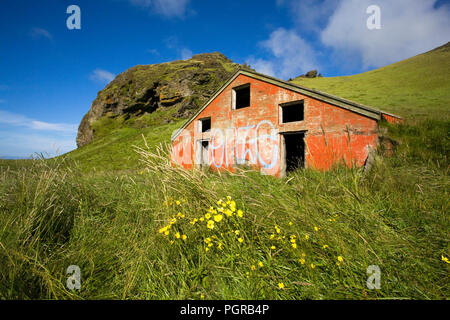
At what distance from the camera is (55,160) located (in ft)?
9.30

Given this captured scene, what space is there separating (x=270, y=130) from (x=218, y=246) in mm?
7496

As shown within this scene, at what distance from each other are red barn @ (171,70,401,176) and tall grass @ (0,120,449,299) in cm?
228

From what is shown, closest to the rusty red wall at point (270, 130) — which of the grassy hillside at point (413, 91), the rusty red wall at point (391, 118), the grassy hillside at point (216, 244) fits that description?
the rusty red wall at point (391, 118)

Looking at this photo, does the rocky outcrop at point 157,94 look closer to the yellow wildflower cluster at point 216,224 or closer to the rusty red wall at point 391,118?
the rusty red wall at point 391,118

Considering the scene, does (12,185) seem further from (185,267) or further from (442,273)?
(442,273)

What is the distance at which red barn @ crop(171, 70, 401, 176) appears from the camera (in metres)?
6.11

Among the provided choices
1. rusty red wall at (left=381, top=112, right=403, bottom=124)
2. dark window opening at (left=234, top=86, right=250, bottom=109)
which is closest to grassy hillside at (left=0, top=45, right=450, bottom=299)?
rusty red wall at (left=381, top=112, right=403, bottom=124)

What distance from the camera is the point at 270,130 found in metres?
8.47

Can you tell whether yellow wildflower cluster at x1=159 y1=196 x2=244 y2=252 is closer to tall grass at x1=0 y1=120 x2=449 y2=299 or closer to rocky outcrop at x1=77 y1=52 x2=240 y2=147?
tall grass at x1=0 y1=120 x2=449 y2=299

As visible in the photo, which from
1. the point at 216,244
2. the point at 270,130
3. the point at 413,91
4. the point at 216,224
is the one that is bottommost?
the point at 216,244

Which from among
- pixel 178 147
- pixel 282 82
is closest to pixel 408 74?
pixel 282 82

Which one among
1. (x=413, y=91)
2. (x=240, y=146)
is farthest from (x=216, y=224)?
(x=413, y=91)

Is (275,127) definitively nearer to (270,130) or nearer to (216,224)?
(270,130)

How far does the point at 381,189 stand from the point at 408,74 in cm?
3826
